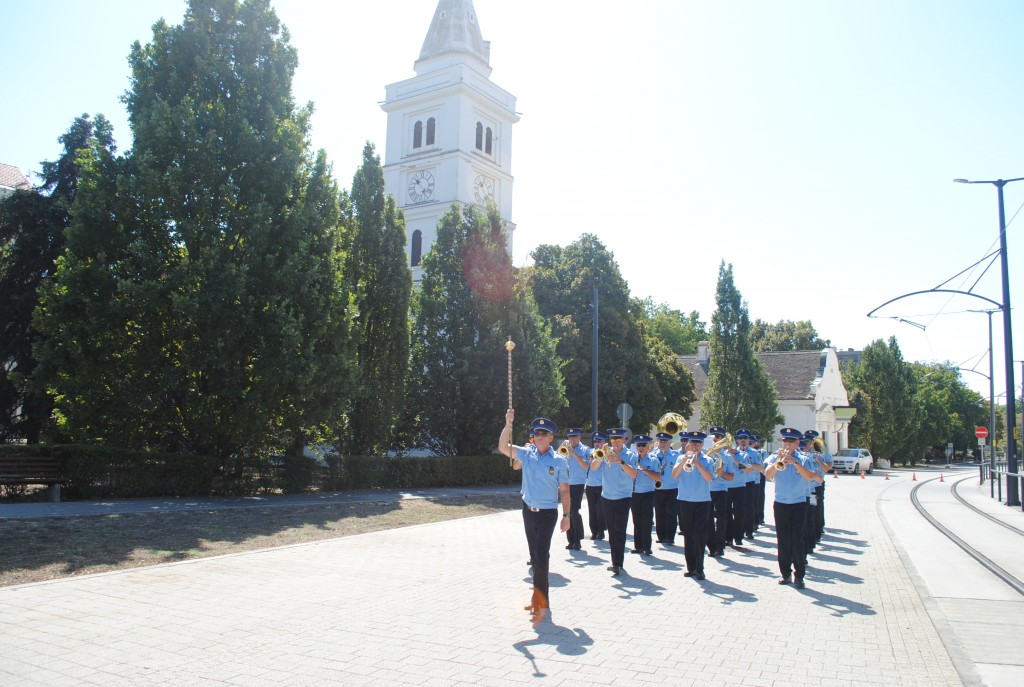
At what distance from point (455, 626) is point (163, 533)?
7.11 meters

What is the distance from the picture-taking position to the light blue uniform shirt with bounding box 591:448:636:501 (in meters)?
10.7

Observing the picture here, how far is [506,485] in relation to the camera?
26.4m

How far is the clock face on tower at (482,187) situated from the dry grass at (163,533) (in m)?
31.1

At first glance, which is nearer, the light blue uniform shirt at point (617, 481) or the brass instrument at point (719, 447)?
the light blue uniform shirt at point (617, 481)

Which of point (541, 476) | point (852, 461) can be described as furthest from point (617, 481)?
point (852, 461)

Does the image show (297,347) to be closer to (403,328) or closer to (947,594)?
(403,328)

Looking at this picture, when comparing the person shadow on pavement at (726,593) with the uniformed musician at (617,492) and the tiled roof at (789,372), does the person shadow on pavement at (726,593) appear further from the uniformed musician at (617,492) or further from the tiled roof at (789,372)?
the tiled roof at (789,372)

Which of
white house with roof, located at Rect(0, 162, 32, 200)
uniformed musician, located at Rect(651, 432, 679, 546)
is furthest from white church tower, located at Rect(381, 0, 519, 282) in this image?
uniformed musician, located at Rect(651, 432, 679, 546)

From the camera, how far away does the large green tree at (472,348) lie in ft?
85.4

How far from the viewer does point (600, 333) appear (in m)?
→ 39.8

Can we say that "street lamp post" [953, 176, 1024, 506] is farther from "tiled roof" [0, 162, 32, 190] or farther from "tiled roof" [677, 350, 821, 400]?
"tiled roof" [0, 162, 32, 190]

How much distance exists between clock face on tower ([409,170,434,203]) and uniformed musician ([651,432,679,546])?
35.9m

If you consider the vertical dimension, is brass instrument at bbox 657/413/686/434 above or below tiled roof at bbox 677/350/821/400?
below

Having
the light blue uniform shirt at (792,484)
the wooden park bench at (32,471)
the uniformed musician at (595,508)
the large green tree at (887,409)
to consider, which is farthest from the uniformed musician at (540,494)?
the large green tree at (887,409)
